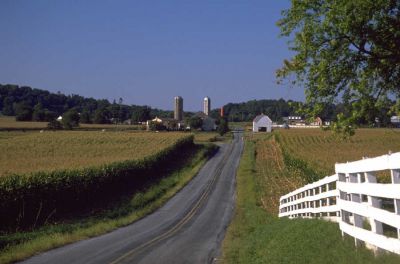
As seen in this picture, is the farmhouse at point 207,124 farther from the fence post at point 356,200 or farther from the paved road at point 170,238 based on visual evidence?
the fence post at point 356,200

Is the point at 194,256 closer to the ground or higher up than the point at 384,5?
closer to the ground

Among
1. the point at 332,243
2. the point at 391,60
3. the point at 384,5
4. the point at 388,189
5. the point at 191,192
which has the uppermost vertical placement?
the point at 384,5

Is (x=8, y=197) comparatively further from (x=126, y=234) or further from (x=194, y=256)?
(x=194, y=256)

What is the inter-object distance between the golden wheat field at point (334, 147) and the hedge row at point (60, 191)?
626 inches

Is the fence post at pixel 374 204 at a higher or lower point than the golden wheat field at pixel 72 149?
higher

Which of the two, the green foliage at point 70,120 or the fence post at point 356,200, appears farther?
the green foliage at point 70,120

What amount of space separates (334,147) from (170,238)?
50529 millimetres

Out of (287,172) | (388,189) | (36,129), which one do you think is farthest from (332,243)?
(36,129)

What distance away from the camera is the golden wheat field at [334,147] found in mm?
49812

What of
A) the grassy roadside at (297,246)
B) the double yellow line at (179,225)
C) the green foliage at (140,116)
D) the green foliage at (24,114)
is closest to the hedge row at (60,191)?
the double yellow line at (179,225)

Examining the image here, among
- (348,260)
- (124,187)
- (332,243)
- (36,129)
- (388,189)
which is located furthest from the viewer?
(36,129)

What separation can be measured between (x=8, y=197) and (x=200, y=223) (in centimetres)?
1046

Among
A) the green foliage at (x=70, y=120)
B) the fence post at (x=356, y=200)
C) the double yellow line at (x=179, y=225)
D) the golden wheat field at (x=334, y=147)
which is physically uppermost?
the green foliage at (x=70, y=120)

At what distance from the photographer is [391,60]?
1593 centimetres
